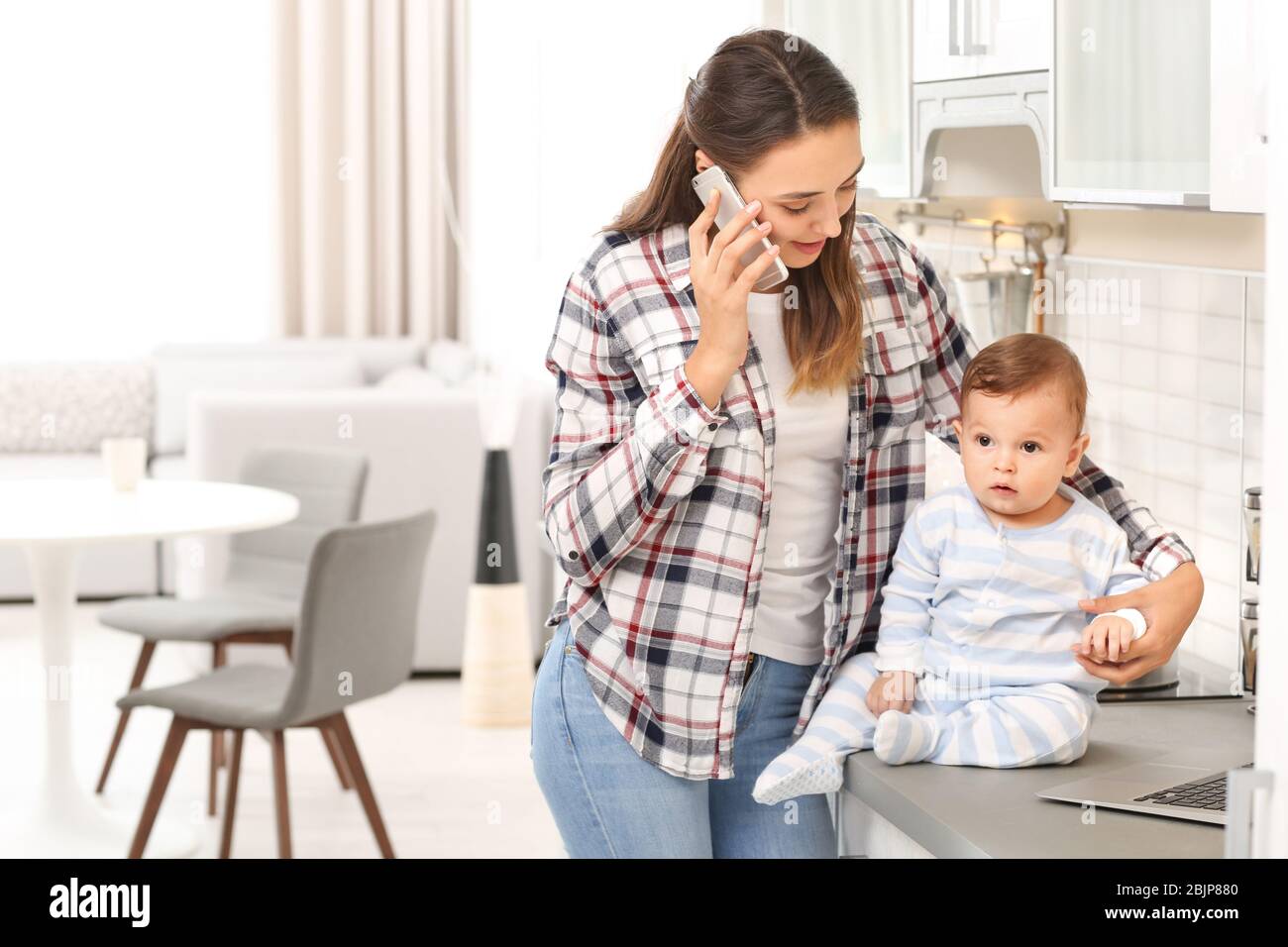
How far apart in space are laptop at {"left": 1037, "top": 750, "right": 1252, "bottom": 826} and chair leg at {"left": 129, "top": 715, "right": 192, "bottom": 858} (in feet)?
A: 6.75

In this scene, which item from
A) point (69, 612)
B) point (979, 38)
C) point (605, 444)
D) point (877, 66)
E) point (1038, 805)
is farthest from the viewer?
point (69, 612)

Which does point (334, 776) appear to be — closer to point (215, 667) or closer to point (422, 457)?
point (215, 667)

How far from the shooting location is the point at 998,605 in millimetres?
1330

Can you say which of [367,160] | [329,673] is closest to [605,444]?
[329,673]

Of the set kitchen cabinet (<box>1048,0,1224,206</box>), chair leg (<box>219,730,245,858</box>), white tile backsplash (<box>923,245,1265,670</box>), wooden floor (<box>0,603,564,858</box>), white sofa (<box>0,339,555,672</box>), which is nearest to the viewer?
kitchen cabinet (<box>1048,0,1224,206</box>)

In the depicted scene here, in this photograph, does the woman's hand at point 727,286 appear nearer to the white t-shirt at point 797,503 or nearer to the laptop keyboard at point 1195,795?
the white t-shirt at point 797,503

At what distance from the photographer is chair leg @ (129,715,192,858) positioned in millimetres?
2865

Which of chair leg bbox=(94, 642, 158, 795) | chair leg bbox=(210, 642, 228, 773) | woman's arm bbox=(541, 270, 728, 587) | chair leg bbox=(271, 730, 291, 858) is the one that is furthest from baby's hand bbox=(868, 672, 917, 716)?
chair leg bbox=(94, 642, 158, 795)

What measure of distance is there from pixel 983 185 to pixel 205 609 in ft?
7.30

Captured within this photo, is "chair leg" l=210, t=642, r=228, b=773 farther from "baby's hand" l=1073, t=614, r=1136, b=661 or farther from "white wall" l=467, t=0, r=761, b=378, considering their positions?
"baby's hand" l=1073, t=614, r=1136, b=661

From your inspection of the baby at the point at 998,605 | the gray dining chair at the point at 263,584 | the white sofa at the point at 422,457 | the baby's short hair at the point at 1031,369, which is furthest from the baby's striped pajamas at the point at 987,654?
the white sofa at the point at 422,457

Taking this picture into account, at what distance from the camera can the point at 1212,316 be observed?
1.78 metres

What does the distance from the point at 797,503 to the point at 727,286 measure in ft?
0.79

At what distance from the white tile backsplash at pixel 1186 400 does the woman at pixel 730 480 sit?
0.43 metres
